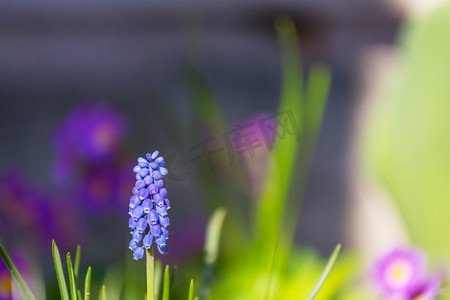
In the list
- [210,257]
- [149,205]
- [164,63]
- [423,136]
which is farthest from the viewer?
[164,63]

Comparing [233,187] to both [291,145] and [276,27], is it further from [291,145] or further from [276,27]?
[291,145]

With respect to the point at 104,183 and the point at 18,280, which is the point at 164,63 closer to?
the point at 104,183

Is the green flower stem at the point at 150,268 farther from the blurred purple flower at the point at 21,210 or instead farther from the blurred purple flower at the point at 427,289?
the blurred purple flower at the point at 21,210

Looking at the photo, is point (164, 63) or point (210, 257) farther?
point (164, 63)

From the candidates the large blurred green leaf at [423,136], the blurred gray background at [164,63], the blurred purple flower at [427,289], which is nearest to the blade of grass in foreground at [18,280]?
the blurred purple flower at [427,289]

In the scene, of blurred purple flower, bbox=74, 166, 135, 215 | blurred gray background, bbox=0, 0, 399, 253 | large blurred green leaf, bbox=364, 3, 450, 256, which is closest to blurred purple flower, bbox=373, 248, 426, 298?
large blurred green leaf, bbox=364, 3, 450, 256

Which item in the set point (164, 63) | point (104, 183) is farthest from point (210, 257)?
point (164, 63)

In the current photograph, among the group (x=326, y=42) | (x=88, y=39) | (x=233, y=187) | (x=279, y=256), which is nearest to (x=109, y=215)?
(x=279, y=256)

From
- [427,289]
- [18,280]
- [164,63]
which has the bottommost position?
[427,289]
